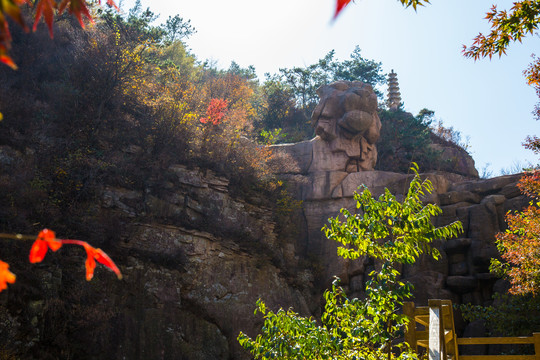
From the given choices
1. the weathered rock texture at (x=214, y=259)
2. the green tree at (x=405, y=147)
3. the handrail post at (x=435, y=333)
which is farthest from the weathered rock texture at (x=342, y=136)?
the handrail post at (x=435, y=333)

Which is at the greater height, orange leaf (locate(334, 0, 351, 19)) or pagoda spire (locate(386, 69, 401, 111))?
pagoda spire (locate(386, 69, 401, 111))

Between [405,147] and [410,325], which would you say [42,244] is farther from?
[405,147]

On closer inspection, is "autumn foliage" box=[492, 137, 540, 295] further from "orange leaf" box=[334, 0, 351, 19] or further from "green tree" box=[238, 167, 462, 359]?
"orange leaf" box=[334, 0, 351, 19]

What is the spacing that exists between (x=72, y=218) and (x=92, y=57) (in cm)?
637

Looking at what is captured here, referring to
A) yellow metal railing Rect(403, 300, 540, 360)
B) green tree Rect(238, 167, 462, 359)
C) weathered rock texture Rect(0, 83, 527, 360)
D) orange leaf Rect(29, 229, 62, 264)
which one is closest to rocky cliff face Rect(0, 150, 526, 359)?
weathered rock texture Rect(0, 83, 527, 360)

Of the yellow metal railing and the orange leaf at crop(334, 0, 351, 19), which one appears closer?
the orange leaf at crop(334, 0, 351, 19)

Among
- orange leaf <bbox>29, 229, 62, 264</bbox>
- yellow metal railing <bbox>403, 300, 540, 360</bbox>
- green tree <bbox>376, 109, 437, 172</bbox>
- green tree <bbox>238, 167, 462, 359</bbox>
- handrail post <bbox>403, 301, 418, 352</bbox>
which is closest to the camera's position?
orange leaf <bbox>29, 229, 62, 264</bbox>

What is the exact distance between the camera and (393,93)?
97.7ft

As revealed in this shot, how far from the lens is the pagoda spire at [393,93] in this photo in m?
29.3

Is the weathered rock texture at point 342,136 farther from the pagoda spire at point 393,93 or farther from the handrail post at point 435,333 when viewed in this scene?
the handrail post at point 435,333

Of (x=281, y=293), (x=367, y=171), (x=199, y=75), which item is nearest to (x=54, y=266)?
(x=281, y=293)

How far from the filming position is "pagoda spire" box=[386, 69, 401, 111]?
29.3m

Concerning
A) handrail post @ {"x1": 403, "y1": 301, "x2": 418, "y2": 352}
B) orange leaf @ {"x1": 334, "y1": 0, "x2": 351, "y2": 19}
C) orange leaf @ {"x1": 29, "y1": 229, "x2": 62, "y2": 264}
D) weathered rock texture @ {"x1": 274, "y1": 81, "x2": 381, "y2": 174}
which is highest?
weathered rock texture @ {"x1": 274, "y1": 81, "x2": 381, "y2": 174}

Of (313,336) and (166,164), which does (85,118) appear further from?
(313,336)
